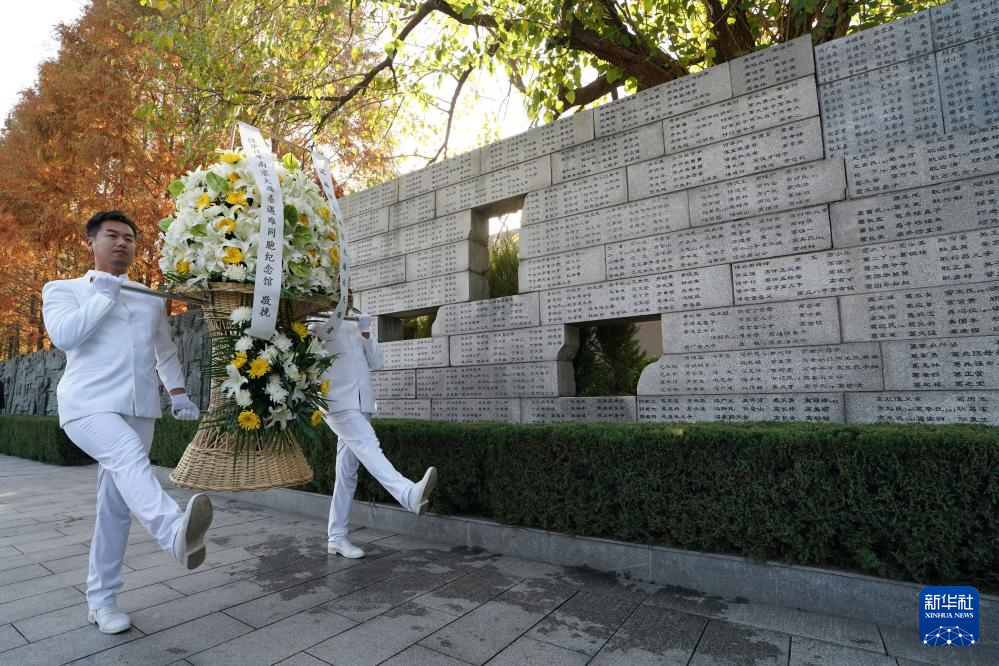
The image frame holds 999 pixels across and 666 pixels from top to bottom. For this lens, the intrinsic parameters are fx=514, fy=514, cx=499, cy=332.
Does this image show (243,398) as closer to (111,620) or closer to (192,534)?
(192,534)

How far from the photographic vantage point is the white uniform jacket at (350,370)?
3793 millimetres

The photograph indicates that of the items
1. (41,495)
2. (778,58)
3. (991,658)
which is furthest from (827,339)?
(41,495)

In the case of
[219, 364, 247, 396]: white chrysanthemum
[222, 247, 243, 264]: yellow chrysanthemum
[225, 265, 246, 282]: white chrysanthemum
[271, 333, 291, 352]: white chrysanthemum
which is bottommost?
[219, 364, 247, 396]: white chrysanthemum

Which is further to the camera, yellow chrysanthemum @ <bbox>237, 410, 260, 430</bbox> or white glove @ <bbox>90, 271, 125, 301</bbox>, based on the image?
white glove @ <bbox>90, 271, 125, 301</bbox>

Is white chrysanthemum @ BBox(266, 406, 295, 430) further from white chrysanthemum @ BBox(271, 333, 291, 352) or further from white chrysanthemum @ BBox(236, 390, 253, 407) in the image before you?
white chrysanthemum @ BBox(271, 333, 291, 352)

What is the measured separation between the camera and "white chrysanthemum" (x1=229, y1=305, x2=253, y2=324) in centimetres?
238

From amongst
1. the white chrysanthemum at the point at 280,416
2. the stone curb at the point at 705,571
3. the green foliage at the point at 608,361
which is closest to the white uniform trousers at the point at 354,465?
the stone curb at the point at 705,571

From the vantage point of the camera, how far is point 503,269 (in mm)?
6766

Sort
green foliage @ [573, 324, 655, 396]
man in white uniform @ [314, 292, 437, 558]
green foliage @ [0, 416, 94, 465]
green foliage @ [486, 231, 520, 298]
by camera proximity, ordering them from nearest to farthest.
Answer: man in white uniform @ [314, 292, 437, 558] → green foliage @ [573, 324, 655, 396] → green foliage @ [486, 231, 520, 298] → green foliage @ [0, 416, 94, 465]

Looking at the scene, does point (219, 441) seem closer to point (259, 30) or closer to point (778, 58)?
point (778, 58)

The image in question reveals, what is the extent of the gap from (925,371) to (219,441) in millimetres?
4404

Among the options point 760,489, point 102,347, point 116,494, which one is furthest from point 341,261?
point 760,489

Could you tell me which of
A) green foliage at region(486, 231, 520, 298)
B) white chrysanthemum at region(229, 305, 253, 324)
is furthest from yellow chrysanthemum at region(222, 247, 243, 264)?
green foliage at region(486, 231, 520, 298)

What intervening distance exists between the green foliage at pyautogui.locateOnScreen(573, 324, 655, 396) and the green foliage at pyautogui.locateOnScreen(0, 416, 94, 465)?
10361mm
